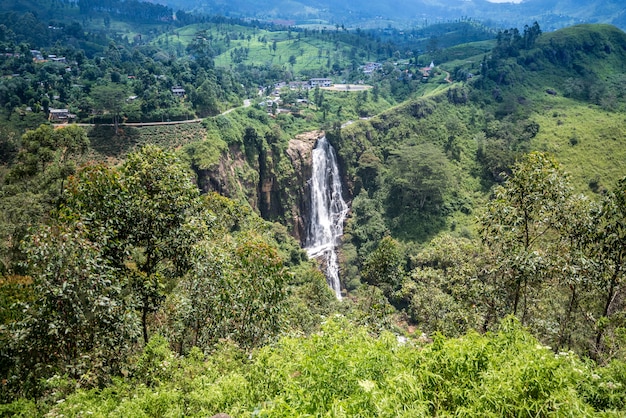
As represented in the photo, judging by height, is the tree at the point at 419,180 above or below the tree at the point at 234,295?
below

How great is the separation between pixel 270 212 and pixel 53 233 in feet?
128

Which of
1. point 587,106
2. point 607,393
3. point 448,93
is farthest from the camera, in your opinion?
point 448,93

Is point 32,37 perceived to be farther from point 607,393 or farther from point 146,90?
point 607,393

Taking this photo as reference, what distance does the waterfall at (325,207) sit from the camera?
49.5 metres

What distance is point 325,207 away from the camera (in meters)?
51.8

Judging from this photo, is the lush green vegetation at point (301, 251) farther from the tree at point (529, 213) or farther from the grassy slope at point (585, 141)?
the grassy slope at point (585, 141)

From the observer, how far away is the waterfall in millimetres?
49484

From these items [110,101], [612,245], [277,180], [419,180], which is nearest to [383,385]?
[612,245]

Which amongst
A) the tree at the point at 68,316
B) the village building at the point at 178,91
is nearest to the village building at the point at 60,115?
the village building at the point at 178,91

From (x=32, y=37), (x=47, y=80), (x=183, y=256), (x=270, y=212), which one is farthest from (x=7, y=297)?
A: (x=32, y=37)

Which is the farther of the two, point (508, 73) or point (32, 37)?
point (32, 37)

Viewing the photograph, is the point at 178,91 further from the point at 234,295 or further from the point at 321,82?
the point at 234,295

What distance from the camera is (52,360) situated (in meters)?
9.02

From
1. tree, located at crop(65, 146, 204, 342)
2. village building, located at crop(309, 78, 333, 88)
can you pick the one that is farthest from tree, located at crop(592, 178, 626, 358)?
village building, located at crop(309, 78, 333, 88)
